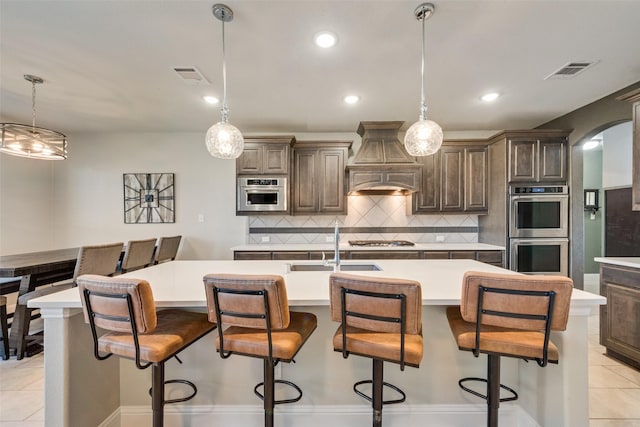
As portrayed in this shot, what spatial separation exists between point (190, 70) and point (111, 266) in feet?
6.62

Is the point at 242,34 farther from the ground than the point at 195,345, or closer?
farther from the ground

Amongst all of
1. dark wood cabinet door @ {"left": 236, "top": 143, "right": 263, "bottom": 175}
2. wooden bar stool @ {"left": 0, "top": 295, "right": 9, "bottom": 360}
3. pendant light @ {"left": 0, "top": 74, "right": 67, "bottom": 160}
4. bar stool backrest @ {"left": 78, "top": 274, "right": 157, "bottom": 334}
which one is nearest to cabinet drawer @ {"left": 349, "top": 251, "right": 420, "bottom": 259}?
dark wood cabinet door @ {"left": 236, "top": 143, "right": 263, "bottom": 175}

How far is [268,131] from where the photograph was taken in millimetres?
4340

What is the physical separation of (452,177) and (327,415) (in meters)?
3.37

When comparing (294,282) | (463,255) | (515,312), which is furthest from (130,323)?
(463,255)

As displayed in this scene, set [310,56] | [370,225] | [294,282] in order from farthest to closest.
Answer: [370,225] < [310,56] < [294,282]

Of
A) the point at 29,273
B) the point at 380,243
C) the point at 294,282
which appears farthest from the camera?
the point at 380,243

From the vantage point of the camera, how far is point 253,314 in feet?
4.23

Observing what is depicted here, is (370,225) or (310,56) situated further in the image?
(370,225)

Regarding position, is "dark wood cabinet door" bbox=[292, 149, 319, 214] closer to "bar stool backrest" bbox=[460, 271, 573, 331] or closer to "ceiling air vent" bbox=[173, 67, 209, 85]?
"ceiling air vent" bbox=[173, 67, 209, 85]

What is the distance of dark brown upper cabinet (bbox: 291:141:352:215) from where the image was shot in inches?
157

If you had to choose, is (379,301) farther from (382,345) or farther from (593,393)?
(593,393)

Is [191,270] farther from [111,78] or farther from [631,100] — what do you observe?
[631,100]

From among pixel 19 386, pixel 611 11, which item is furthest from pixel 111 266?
pixel 611 11
